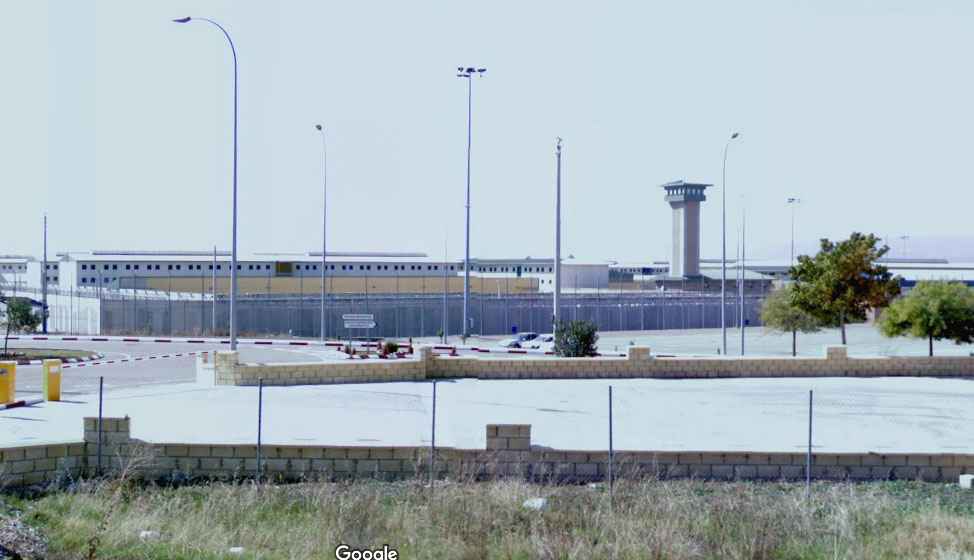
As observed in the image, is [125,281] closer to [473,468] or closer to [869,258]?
[869,258]

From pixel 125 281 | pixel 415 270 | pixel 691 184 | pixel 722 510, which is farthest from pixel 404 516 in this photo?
pixel 691 184

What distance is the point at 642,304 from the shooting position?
65062 mm

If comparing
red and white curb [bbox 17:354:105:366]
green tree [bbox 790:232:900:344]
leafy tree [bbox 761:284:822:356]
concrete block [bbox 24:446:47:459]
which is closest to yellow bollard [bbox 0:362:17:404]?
concrete block [bbox 24:446:47:459]

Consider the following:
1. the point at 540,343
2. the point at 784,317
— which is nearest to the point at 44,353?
the point at 540,343

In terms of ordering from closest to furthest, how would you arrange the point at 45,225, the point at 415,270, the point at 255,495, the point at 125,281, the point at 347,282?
the point at 255,495
the point at 45,225
the point at 125,281
the point at 347,282
the point at 415,270

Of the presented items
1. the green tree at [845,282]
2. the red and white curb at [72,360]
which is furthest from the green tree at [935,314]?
the red and white curb at [72,360]

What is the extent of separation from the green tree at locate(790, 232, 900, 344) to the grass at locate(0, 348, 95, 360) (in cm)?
2406

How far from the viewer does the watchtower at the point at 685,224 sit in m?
97.7

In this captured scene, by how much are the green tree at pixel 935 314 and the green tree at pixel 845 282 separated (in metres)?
1.87

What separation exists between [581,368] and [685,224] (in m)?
71.2

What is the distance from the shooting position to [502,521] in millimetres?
12727

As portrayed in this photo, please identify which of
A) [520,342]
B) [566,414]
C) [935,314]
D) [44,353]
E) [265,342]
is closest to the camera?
[566,414]

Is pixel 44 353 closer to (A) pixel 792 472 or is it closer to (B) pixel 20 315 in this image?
(B) pixel 20 315

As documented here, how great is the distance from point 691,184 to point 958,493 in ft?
272
